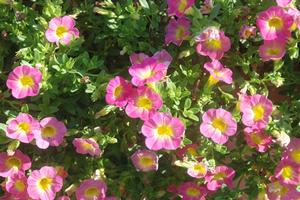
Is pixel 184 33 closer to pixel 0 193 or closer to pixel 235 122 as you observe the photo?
pixel 235 122

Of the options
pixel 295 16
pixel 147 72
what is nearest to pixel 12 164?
pixel 147 72

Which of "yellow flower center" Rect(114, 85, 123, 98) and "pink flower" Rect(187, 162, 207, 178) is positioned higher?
"yellow flower center" Rect(114, 85, 123, 98)

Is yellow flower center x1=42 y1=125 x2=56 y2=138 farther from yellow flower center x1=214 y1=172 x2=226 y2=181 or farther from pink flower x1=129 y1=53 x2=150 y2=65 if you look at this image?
yellow flower center x1=214 y1=172 x2=226 y2=181

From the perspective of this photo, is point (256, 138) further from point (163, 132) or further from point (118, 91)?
point (118, 91)

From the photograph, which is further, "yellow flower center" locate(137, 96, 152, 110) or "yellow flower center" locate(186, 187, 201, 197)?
"yellow flower center" locate(186, 187, 201, 197)

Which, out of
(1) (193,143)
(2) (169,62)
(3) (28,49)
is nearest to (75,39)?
(3) (28,49)

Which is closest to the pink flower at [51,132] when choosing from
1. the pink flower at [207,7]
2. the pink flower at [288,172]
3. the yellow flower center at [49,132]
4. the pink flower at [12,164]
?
the yellow flower center at [49,132]

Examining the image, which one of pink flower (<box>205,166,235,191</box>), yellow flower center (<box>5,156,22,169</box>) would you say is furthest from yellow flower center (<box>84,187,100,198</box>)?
pink flower (<box>205,166,235,191</box>)
